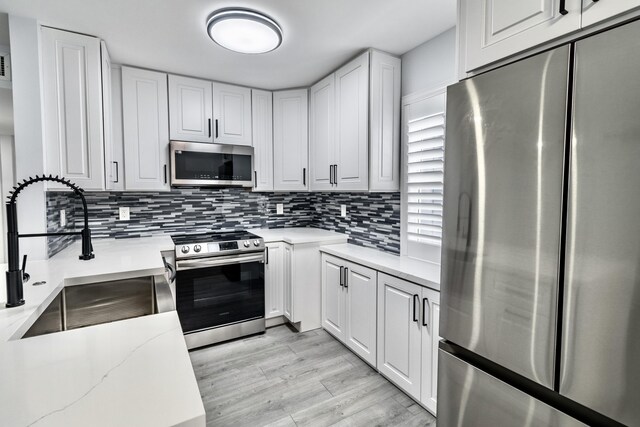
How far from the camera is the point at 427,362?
1.83 m

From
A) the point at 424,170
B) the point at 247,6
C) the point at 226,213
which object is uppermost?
the point at 247,6

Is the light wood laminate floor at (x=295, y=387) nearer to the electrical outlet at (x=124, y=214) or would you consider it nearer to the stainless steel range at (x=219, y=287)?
the stainless steel range at (x=219, y=287)

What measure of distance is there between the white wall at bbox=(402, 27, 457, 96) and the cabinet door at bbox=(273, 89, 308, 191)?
3.73ft

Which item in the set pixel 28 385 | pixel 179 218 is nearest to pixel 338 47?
pixel 179 218

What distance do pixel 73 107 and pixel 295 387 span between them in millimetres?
2404

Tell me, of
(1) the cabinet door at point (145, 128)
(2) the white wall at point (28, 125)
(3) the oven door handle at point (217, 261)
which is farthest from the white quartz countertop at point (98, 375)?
(1) the cabinet door at point (145, 128)

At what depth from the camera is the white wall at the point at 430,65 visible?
2.07m

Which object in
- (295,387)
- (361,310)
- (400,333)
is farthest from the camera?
(361,310)

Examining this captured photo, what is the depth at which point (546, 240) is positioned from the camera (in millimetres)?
943

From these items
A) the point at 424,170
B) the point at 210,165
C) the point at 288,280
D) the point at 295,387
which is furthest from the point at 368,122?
the point at 295,387

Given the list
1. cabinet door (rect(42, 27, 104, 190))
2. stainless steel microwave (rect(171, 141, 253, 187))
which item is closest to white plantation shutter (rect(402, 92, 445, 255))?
stainless steel microwave (rect(171, 141, 253, 187))

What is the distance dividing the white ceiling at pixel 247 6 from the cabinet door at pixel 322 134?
0.83 feet

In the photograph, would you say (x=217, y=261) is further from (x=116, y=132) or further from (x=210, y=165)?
(x=116, y=132)

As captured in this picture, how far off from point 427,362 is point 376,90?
6.27 feet
